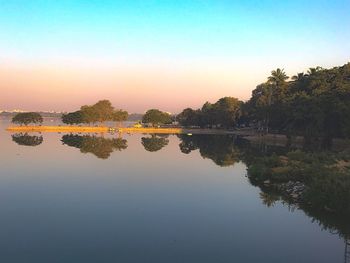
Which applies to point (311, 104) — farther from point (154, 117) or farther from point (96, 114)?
A: point (96, 114)

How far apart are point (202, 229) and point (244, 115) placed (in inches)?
4231

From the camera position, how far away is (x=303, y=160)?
38.7 meters

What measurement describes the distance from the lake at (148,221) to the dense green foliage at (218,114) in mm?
87884

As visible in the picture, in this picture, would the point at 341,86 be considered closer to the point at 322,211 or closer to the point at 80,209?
the point at 322,211

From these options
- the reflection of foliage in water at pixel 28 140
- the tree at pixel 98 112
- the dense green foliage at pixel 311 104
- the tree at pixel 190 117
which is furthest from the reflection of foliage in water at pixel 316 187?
the tree at pixel 98 112

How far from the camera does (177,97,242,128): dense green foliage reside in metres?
125

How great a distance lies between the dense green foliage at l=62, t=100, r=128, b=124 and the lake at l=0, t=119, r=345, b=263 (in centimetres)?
9965

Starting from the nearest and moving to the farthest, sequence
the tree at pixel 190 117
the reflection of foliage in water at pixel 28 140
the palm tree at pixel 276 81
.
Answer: the reflection of foliage in water at pixel 28 140, the palm tree at pixel 276 81, the tree at pixel 190 117

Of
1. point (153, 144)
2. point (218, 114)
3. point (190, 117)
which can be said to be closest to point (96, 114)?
point (190, 117)

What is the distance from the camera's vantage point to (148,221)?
21.0 meters

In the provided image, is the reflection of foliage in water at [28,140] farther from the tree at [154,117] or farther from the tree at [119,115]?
Answer: the tree at [154,117]

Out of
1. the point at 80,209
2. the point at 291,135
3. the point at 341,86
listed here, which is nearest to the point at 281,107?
the point at 291,135

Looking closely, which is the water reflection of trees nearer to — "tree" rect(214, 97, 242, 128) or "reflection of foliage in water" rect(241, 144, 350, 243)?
"reflection of foliage in water" rect(241, 144, 350, 243)

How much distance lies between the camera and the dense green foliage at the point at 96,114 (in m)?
135
